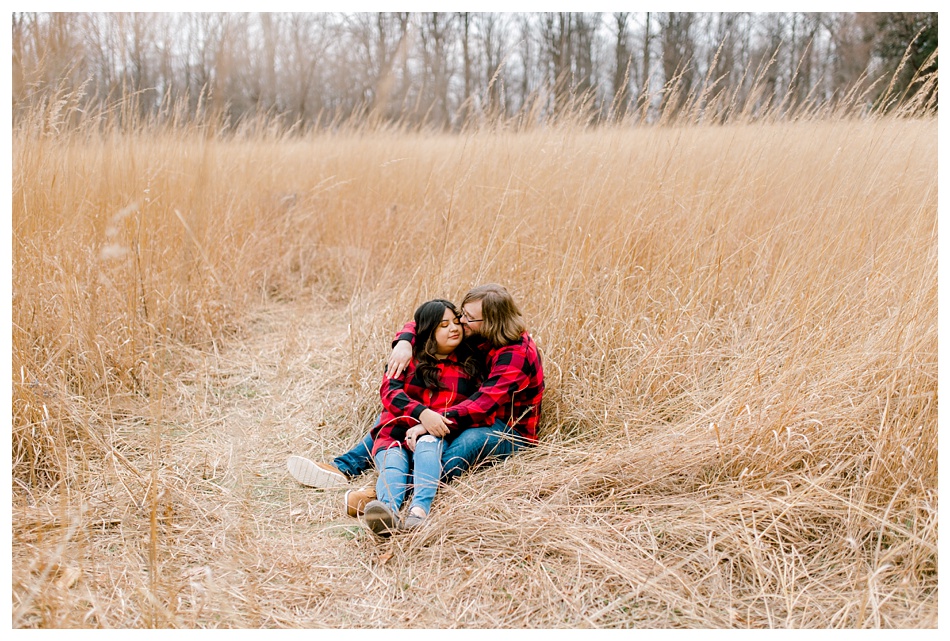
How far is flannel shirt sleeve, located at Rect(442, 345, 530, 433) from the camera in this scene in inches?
83.8

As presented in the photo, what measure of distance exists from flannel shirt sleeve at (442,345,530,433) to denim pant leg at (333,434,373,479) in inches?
13.4

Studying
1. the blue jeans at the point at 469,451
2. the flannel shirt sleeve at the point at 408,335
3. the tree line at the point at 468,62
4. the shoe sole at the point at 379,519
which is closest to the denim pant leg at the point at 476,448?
the blue jeans at the point at 469,451

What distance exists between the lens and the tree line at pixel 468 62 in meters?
2.45

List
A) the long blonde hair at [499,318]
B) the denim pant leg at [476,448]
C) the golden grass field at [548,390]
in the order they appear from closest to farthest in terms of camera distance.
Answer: the golden grass field at [548,390], the denim pant leg at [476,448], the long blonde hair at [499,318]

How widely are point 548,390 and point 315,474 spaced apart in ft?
3.00

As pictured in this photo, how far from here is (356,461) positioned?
224 centimetres

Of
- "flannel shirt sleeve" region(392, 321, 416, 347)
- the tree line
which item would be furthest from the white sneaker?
the tree line

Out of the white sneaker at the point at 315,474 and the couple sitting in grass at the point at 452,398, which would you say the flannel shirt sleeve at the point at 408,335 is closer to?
the couple sitting in grass at the point at 452,398

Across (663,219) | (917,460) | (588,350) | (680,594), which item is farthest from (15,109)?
(917,460)

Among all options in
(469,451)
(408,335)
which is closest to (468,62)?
(408,335)

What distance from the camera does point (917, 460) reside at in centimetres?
164

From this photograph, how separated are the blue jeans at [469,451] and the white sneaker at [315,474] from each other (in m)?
0.07

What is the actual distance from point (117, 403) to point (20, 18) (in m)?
1.53

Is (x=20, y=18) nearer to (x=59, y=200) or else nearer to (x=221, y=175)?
(x=59, y=200)
